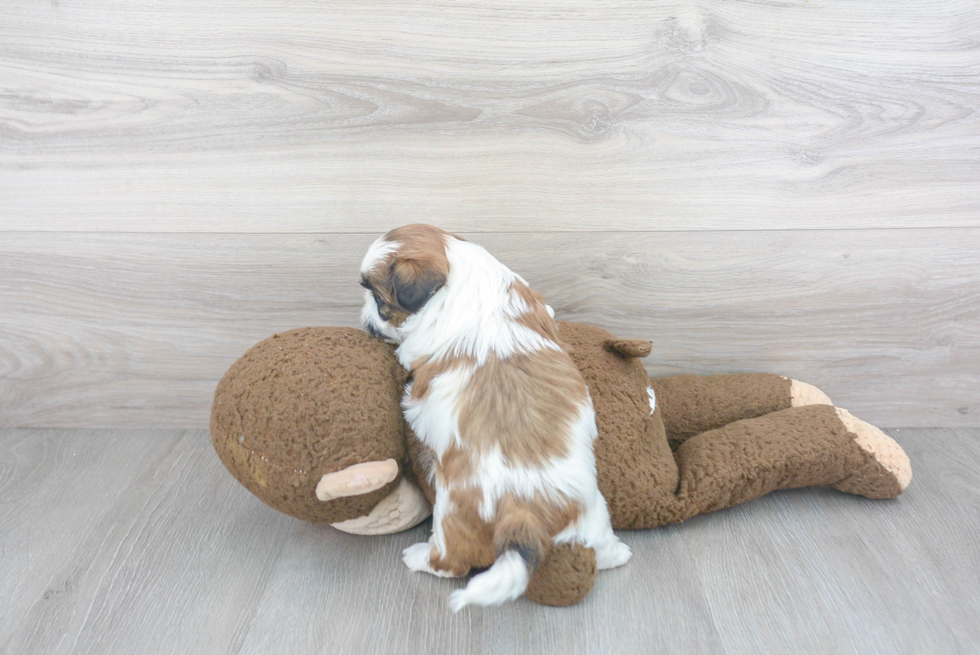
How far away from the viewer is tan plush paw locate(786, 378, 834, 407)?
1.49 metres

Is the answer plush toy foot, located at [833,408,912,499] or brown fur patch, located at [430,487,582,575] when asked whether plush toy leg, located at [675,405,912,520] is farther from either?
brown fur patch, located at [430,487,582,575]

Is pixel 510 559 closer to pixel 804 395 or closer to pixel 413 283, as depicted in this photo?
pixel 413 283

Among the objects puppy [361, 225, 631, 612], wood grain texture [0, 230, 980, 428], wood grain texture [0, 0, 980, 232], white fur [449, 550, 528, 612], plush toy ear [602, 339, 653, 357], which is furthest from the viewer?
wood grain texture [0, 230, 980, 428]

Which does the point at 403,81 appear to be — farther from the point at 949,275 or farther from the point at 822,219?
the point at 949,275

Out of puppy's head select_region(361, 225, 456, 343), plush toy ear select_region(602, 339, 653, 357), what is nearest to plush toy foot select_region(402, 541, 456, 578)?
puppy's head select_region(361, 225, 456, 343)

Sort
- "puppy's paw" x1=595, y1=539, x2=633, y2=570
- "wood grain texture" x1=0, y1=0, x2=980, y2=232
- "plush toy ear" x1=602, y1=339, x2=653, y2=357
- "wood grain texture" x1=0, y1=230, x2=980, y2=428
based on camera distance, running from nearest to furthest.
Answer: "puppy's paw" x1=595, y1=539, x2=633, y2=570 < "plush toy ear" x1=602, y1=339, x2=653, y2=357 < "wood grain texture" x1=0, y1=0, x2=980, y2=232 < "wood grain texture" x1=0, y1=230, x2=980, y2=428

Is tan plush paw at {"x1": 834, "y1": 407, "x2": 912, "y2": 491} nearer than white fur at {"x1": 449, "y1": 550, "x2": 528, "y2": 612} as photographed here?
No

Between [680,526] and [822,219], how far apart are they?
2.57 ft

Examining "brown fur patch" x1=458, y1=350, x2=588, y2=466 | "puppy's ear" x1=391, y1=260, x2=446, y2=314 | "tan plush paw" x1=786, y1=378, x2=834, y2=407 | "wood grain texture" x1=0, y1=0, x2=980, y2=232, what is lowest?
"tan plush paw" x1=786, y1=378, x2=834, y2=407

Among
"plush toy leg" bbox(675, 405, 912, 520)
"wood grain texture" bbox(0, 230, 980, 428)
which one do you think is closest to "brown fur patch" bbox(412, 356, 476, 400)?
"wood grain texture" bbox(0, 230, 980, 428)

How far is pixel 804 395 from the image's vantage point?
1497 millimetres

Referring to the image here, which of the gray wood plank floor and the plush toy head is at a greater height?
the plush toy head

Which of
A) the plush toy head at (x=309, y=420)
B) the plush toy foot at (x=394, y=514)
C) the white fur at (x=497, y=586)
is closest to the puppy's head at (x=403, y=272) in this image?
the plush toy head at (x=309, y=420)

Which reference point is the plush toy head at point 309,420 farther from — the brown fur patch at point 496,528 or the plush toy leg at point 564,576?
the plush toy leg at point 564,576
